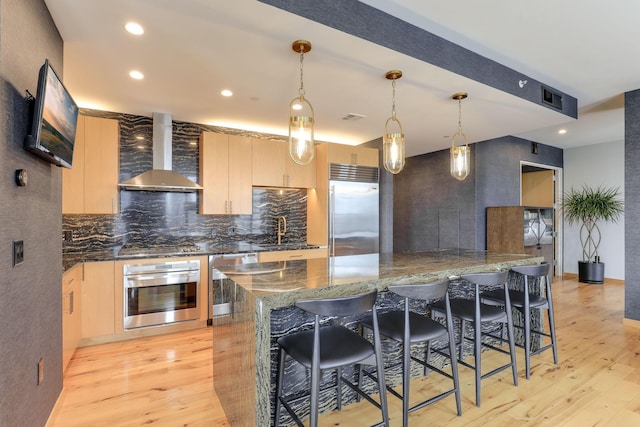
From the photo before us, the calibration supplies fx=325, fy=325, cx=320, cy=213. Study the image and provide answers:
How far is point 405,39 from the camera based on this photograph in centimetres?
239

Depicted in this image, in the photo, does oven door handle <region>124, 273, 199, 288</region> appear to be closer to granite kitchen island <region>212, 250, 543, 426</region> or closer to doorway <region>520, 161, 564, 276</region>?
granite kitchen island <region>212, 250, 543, 426</region>

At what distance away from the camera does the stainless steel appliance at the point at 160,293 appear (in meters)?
3.37

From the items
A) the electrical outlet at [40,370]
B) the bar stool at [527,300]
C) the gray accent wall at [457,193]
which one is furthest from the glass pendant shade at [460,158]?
the electrical outlet at [40,370]

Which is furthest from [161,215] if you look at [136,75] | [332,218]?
[332,218]

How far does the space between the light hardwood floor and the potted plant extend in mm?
3332

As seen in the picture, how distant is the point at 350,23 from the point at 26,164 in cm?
203

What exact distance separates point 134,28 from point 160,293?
255cm

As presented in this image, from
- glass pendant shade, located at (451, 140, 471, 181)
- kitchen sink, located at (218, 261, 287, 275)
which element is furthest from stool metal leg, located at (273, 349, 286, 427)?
glass pendant shade, located at (451, 140, 471, 181)

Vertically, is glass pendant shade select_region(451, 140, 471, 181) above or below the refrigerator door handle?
above

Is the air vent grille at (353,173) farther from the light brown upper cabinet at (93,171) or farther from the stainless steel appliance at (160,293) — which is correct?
the light brown upper cabinet at (93,171)

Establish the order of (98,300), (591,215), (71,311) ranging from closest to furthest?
(71,311) → (98,300) → (591,215)

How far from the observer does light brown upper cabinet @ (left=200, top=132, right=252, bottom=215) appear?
4086 mm

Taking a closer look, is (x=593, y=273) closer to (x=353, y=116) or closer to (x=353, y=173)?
(x=353, y=173)

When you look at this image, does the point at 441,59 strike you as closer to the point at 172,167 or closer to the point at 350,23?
the point at 350,23
